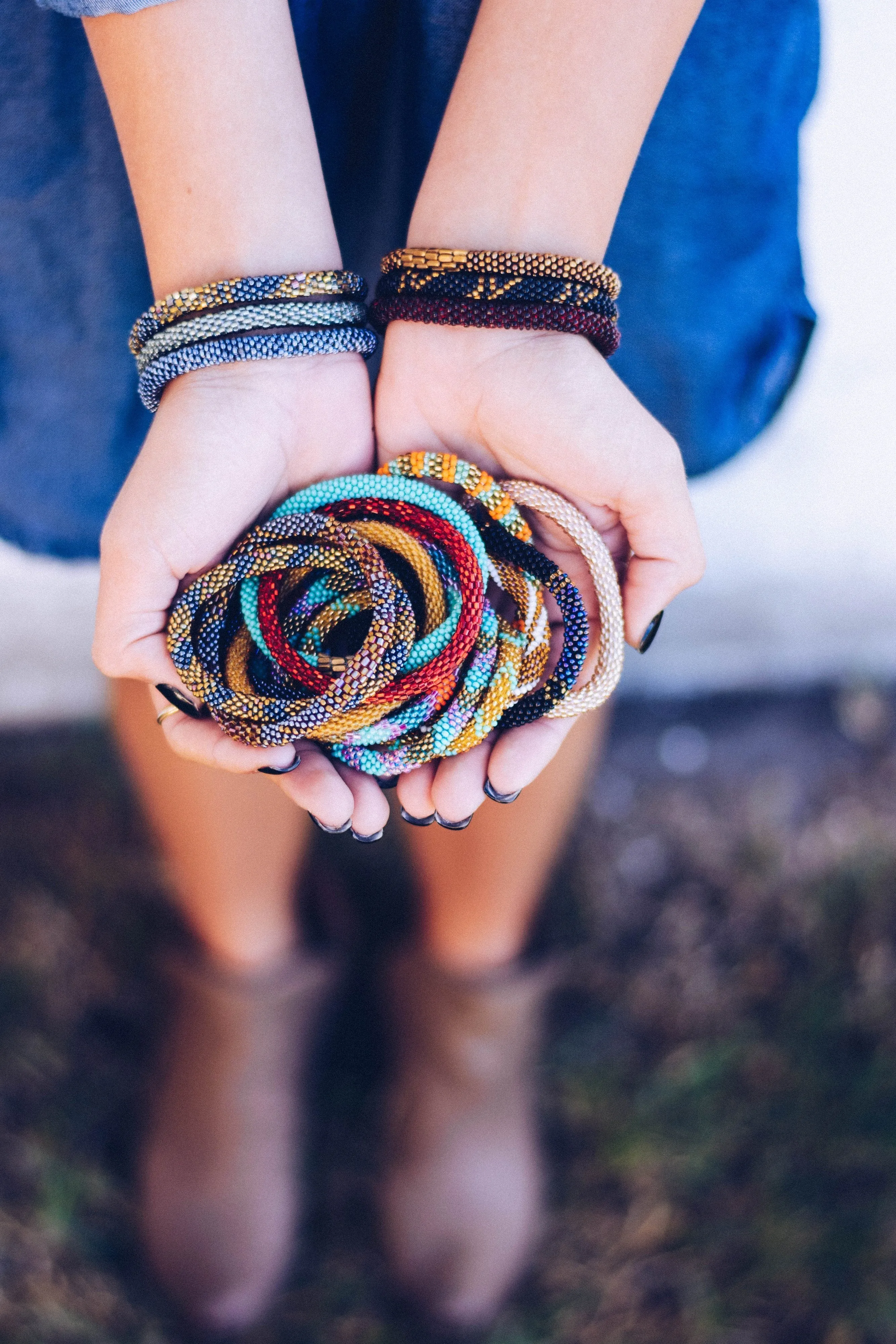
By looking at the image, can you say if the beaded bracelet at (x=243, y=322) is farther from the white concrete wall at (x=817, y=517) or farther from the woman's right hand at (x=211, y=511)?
the white concrete wall at (x=817, y=517)

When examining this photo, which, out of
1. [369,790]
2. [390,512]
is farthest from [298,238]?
[369,790]

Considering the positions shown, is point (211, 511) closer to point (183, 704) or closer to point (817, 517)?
point (183, 704)

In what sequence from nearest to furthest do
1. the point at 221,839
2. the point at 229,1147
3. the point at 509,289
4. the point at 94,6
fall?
the point at 94,6 → the point at 509,289 → the point at 221,839 → the point at 229,1147

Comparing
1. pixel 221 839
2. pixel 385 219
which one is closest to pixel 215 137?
pixel 385 219

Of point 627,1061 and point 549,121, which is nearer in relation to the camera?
point 549,121

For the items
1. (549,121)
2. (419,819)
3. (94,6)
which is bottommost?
(419,819)
